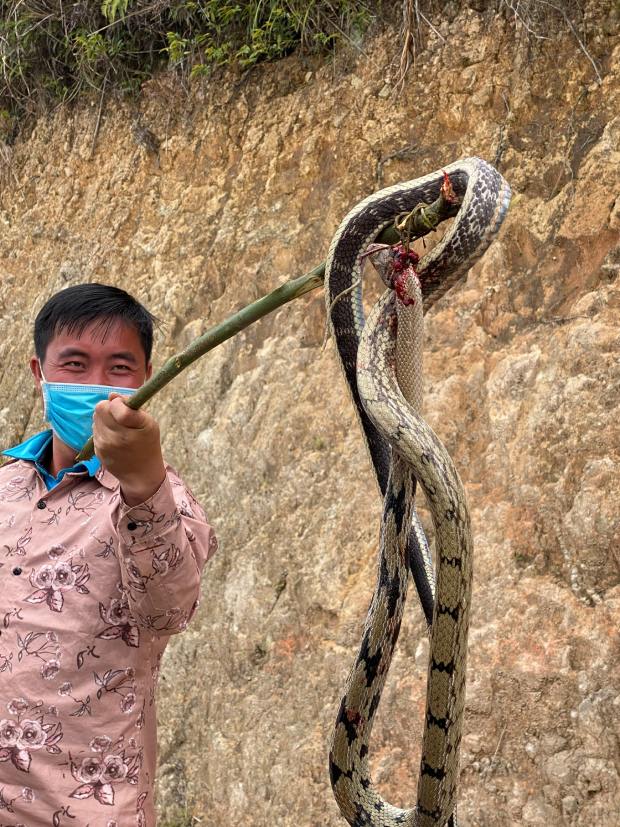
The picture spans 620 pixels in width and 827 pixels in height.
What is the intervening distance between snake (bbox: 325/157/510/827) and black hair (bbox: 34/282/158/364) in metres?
0.87

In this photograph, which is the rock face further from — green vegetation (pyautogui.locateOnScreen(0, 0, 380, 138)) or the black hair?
the black hair

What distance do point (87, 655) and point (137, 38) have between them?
5.89 meters

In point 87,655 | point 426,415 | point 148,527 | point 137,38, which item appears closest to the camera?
point 148,527

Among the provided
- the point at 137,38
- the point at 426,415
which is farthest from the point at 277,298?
the point at 137,38

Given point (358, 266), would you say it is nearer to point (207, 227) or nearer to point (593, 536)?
point (593, 536)

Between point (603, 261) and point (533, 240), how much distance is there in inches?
16.2

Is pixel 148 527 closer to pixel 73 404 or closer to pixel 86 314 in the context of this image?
pixel 73 404

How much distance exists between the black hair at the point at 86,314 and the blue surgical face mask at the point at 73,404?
0.47ft

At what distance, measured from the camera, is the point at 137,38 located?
674 centimetres

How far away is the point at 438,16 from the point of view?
4.98m

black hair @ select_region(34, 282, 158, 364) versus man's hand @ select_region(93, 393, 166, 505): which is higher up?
black hair @ select_region(34, 282, 158, 364)

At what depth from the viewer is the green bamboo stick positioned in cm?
140

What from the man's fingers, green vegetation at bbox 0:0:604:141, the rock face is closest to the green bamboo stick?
the man's fingers

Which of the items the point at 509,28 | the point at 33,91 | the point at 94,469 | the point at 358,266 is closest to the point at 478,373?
the point at 509,28
